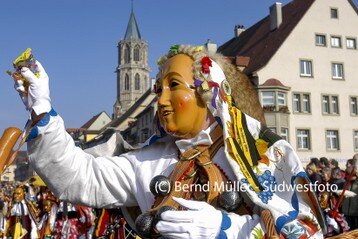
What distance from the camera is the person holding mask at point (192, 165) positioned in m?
2.25

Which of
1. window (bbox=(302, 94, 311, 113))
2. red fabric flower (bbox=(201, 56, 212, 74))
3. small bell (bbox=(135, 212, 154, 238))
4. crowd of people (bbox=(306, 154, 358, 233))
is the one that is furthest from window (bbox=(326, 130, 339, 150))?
small bell (bbox=(135, 212, 154, 238))

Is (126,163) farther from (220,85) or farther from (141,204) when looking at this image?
(220,85)

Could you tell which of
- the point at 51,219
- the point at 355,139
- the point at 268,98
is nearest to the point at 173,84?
the point at 51,219

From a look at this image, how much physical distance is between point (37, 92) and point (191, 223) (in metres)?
0.87

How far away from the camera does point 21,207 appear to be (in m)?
11.0

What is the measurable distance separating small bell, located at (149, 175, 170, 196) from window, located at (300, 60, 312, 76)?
80.2 feet

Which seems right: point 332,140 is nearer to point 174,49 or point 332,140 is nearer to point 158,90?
point 174,49

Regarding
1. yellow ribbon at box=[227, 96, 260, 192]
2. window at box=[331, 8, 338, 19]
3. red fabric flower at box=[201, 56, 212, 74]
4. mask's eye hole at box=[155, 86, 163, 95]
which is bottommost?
yellow ribbon at box=[227, 96, 260, 192]

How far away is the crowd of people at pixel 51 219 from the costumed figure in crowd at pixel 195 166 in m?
3.43

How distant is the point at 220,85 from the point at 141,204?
→ 743 mm

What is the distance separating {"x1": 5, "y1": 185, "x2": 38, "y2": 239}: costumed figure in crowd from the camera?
10656mm

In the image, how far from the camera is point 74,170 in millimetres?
2564

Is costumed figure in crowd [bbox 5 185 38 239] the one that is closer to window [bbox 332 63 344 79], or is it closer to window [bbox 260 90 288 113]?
window [bbox 260 90 288 113]

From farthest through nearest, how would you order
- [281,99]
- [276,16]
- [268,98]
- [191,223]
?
[276,16], [281,99], [268,98], [191,223]
